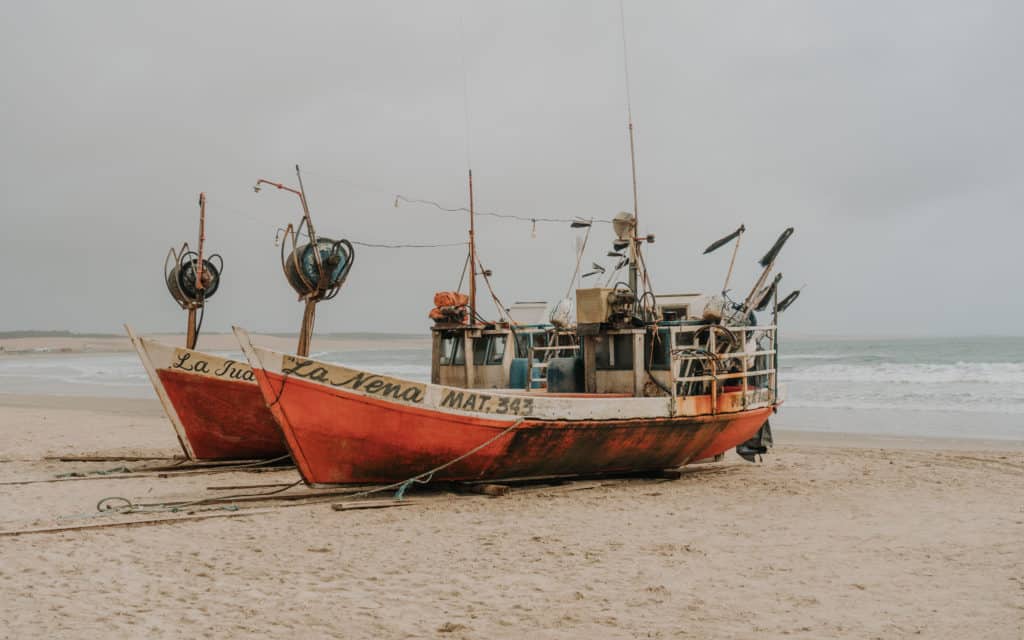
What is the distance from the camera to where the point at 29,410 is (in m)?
25.4

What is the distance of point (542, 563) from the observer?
759 centimetres

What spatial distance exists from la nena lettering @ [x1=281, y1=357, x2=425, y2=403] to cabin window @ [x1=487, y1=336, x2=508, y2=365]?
4850 millimetres

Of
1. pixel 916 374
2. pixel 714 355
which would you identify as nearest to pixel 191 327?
pixel 714 355

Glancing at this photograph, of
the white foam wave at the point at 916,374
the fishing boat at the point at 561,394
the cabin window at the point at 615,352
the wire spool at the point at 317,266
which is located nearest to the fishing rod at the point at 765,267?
the fishing boat at the point at 561,394

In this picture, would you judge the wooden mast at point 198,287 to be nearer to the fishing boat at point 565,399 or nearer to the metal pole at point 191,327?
the metal pole at point 191,327

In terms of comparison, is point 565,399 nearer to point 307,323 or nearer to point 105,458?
point 307,323

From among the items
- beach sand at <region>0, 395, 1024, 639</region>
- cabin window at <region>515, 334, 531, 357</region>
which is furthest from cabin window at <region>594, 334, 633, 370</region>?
cabin window at <region>515, 334, 531, 357</region>

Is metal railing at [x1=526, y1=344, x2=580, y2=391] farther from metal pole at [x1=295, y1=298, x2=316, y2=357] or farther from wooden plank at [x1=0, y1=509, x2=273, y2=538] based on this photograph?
wooden plank at [x1=0, y1=509, x2=273, y2=538]

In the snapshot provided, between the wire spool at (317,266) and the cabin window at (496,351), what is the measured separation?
283 centimetres

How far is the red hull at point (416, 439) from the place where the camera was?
990 centimetres

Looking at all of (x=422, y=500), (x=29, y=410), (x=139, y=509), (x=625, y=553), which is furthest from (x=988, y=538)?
(x=29, y=410)

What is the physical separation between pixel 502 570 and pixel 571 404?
360 cm

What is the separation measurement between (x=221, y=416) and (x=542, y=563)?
793 cm

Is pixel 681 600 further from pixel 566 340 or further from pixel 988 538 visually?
pixel 566 340
